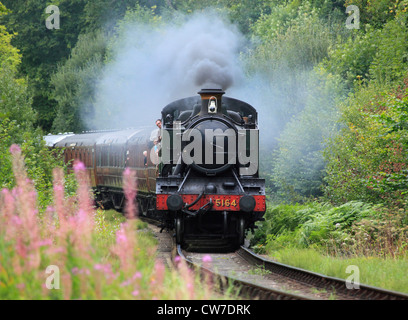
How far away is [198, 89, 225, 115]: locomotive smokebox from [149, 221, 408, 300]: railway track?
9.72 feet

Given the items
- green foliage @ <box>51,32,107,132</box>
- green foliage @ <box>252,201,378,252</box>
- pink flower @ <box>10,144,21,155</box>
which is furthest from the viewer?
green foliage @ <box>51,32,107,132</box>

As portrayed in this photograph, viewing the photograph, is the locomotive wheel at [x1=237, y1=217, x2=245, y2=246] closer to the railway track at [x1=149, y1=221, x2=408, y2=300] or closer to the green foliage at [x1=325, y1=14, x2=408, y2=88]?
the railway track at [x1=149, y1=221, x2=408, y2=300]

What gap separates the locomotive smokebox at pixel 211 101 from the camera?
44.8ft

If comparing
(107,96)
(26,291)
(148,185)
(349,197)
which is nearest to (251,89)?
(148,185)

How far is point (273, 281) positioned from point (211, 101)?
500 centimetres

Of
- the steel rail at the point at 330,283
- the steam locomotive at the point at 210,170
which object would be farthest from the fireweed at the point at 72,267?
the steam locomotive at the point at 210,170

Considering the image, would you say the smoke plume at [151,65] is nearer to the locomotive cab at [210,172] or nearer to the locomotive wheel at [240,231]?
the locomotive cab at [210,172]

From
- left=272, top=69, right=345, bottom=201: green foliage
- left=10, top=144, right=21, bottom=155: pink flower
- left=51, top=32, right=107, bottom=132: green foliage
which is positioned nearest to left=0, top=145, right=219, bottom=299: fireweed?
left=10, top=144, right=21, bottom=155: pink flower

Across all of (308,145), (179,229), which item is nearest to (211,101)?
(179,229)

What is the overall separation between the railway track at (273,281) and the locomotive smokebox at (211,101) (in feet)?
9.72

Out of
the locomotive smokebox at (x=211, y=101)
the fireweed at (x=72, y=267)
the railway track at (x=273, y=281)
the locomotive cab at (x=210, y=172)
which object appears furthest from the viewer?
the locomotive smokebox at (x=211, y=101)

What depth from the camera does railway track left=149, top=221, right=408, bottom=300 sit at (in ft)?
26.1

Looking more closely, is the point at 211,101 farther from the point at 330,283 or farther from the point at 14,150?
the point at 14,150

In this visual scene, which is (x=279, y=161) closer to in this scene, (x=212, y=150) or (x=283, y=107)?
(x=283, y=107)
